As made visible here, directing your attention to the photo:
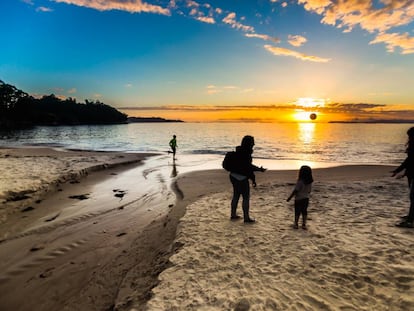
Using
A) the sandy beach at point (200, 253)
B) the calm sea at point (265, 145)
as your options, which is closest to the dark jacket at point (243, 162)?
the sandy beach at point (200, 253)

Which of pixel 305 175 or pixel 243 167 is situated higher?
pixel 243 167

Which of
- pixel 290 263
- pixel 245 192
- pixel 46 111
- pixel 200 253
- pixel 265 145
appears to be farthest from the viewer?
pixel 46 111

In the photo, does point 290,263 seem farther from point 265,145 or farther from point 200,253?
point 265,145

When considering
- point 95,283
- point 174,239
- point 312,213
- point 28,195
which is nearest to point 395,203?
point 312,213

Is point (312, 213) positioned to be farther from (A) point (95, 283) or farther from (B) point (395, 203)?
(A) point (95, 283)

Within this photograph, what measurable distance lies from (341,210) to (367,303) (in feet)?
16.0

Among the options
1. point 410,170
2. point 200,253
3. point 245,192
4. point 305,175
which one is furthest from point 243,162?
point 410,170

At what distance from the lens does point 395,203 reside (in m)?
8.88

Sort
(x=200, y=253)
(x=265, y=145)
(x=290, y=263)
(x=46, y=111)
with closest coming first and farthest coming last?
(x=290, y=263) < (x=200, y=253) < (x=265, y=145) < (x=46, y=111)

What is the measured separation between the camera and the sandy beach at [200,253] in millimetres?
4035

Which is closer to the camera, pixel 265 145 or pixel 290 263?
pixel 290 263

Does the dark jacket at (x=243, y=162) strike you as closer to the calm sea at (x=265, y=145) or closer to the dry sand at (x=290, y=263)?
the dry sand at (x=290, y=263)

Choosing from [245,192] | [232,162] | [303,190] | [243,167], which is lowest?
[245,192]

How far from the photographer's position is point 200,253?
5.41 meters
